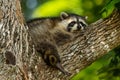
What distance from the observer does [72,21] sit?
10211 millimetres

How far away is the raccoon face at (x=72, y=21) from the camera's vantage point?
381 inches

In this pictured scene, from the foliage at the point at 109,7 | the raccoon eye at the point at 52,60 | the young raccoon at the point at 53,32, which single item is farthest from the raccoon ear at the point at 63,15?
the raccoon eye at the point at 52,60

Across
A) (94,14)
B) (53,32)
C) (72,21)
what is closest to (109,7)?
(53,32)

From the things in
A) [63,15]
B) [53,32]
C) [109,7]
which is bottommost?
[109,7]

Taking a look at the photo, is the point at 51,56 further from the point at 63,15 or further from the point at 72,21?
the point at 72,21

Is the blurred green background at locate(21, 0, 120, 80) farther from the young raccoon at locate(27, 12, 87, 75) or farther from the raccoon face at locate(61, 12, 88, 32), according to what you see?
the young raccoon at locate(27, 12, 87, 75)

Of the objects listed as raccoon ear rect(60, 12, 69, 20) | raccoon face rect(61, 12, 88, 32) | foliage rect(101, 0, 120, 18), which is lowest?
foliage rect(101, 0, 120, 18)

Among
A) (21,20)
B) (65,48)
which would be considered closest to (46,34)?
(65,48)

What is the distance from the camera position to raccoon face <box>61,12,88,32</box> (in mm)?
9672

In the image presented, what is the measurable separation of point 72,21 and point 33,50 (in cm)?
300

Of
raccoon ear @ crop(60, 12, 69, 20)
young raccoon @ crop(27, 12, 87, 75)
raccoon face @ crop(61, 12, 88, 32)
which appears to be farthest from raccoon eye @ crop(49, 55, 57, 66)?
raccoon ear @ crop(60, 12, 69, 20)

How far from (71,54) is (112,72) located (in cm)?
140

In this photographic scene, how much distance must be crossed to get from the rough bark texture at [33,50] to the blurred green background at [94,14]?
1.03ft

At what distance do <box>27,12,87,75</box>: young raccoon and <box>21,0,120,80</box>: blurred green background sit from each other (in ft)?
1.72
